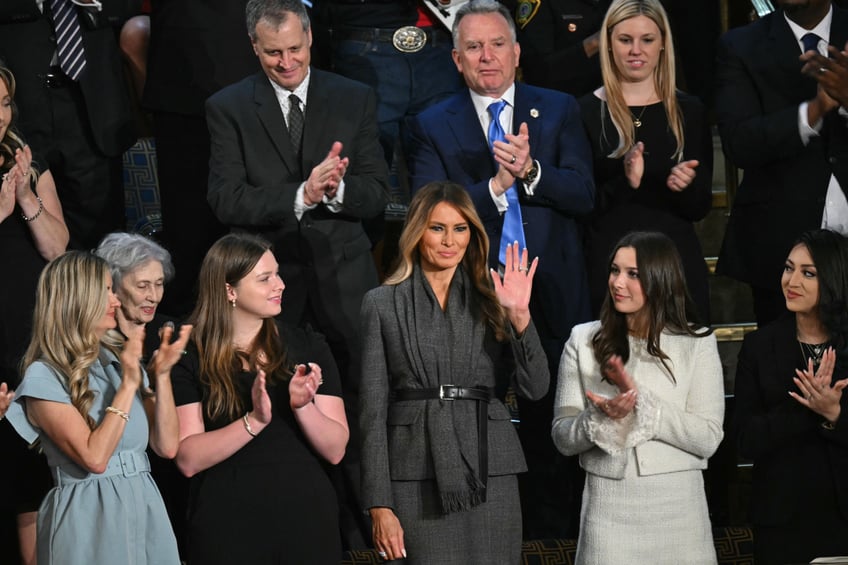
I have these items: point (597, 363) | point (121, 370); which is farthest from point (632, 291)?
point (121, 370)

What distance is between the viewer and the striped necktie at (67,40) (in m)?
5.69

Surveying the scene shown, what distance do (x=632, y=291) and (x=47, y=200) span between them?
7.23ft

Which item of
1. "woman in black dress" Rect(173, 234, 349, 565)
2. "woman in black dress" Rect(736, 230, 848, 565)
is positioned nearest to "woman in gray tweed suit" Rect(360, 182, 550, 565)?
"woman in black dress" Rect(173, 234, 349, 565)

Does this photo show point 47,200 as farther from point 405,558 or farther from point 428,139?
point 405,558

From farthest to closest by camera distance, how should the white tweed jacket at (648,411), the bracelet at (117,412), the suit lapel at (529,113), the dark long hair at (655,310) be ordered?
the suit lapel at (529,113)
the dark long hair at (655,310)
the white tweed jacket at (648,411)
the bracelet at (117,412)

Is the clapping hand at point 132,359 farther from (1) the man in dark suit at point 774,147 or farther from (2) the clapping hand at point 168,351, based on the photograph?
(1) the man in dark suit at point 774,147

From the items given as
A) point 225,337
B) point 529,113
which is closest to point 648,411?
point 225,337

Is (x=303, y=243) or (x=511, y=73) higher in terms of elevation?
(x=511, y=73)

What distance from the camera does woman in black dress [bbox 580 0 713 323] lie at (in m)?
5.56

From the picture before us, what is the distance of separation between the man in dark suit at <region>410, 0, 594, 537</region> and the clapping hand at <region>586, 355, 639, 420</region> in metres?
0.93

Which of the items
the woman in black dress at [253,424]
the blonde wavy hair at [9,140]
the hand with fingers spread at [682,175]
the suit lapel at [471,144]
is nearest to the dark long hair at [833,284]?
the hand with fingers spread at [682,175]

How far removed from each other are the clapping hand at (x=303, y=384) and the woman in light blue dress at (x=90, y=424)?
0.35m

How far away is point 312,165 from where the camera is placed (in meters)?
5.38

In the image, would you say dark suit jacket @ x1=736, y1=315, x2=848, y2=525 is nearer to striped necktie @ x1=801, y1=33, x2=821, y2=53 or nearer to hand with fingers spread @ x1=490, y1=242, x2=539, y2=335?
hand with fingers spread @ x1=490, y1=242, x2=539, y2=335
